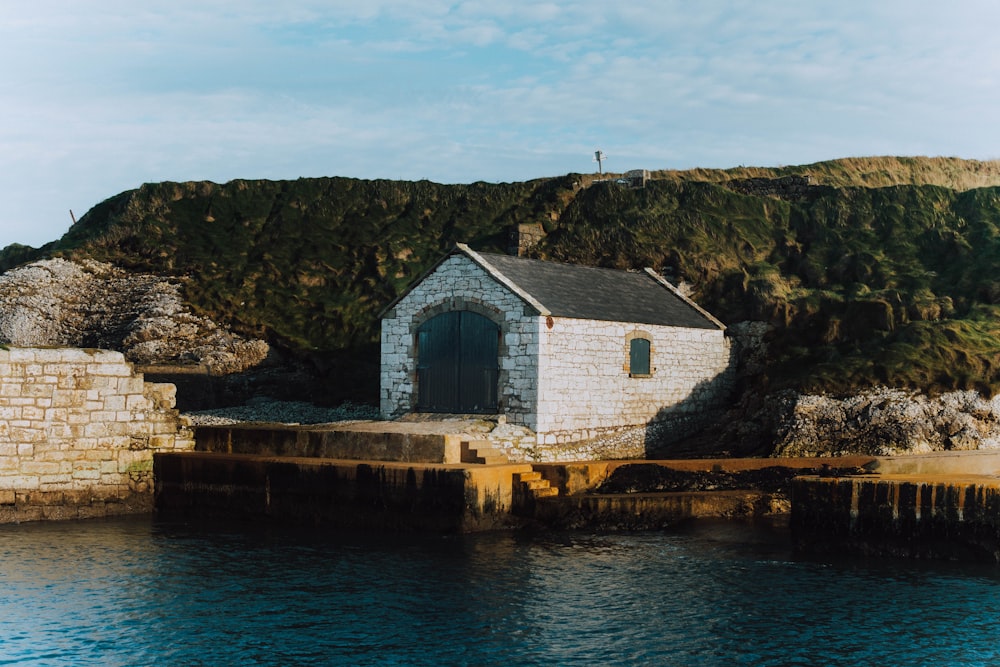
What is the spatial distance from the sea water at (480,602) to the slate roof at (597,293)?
306 inches

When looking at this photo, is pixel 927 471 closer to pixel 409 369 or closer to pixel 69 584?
pixel 409 369

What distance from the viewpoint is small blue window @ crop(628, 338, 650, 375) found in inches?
1052

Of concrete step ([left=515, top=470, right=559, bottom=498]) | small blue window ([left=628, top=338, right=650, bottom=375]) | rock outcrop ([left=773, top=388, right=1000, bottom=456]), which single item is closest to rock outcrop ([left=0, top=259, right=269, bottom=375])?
small blue window ([left=628, top=338, right=650, bottom=375])

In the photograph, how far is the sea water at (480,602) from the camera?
12781 millimetres

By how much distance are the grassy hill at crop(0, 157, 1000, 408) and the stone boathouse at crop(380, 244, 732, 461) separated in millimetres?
3413

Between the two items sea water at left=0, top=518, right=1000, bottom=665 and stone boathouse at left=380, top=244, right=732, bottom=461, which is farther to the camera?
stone boathouse at left=380, top=244, right=732, bottom=461

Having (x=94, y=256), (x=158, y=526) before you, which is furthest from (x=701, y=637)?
(x=94, y=256)

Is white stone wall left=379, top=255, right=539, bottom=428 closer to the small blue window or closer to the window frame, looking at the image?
the window frame

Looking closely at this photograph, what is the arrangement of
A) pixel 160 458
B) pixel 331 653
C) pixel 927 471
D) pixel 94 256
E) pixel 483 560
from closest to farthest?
1. pixel 331 653
2. pixel 483 560
3. pixel 927 471
4. pixel 160 458
5. pixel 94 256

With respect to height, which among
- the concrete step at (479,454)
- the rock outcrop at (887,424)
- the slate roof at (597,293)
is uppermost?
the slate roof at (597,293)

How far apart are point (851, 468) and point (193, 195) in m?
37.2

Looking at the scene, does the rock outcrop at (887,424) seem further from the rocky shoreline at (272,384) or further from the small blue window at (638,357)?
the small blue window at (638,357)

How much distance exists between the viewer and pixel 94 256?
145 feet

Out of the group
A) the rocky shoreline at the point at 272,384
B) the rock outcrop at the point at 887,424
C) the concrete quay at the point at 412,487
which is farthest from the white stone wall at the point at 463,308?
the rock outcrop at the point at 887,424
